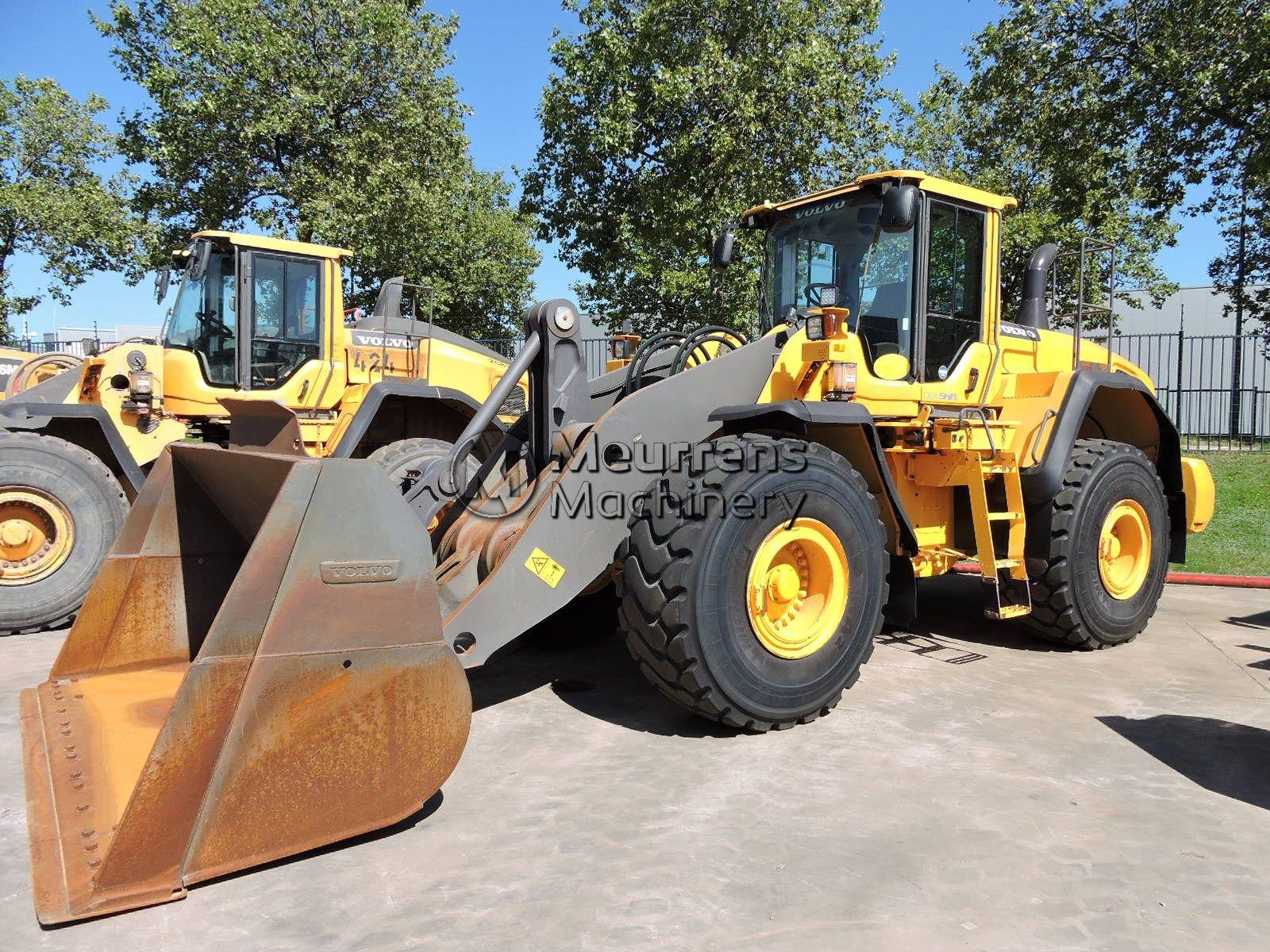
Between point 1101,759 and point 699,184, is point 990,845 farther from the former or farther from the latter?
point 699,184

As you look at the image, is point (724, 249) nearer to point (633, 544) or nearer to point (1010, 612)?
point (633, 544)

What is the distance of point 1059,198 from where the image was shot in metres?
15.6

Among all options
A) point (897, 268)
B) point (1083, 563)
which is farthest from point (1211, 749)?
point (897, 268)

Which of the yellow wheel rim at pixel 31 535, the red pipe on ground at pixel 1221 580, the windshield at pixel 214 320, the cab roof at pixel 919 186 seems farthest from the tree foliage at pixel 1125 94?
the yellow wheel rim at pixel 31 535

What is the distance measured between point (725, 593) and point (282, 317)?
594 cm

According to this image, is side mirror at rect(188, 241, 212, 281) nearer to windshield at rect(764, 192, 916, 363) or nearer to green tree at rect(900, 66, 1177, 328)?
windshield at rect(764, 192, 916, 363)

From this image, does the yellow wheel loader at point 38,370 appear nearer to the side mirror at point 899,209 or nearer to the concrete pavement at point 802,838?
the concrete pavement at point 802,838

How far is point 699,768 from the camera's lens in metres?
3.81

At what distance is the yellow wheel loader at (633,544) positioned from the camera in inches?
112

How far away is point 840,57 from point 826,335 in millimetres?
12439

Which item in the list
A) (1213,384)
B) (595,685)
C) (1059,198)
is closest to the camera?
(595,685)

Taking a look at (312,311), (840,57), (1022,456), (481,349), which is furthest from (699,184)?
(1022,456)

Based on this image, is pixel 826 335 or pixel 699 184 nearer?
pixel 826 335

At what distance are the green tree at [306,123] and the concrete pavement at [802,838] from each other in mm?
13773
